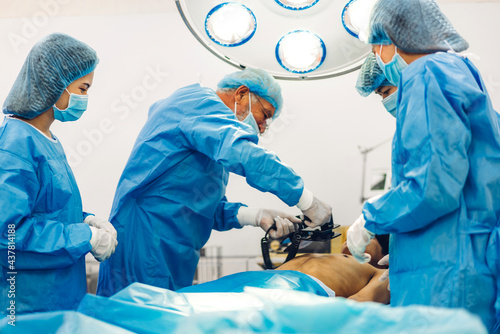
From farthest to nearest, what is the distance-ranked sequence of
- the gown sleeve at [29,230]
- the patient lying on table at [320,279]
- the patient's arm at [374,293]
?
the patient's arm at [374,293], the patient lying on table at [320,279], the gown sleeve at [29,230]

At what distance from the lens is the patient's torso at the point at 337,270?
7.31 feet

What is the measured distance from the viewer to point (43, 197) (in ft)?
5.84

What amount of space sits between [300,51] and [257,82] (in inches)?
16.0

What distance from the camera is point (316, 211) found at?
6.96 feet

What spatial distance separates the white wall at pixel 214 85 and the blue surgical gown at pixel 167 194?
47.5 inches

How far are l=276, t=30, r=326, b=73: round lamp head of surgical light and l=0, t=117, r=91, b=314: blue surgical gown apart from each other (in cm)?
97

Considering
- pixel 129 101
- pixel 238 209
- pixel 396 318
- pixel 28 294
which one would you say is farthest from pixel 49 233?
pixel 129 101

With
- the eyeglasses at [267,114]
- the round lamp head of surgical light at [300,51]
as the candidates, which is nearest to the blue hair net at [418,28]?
the round lamp head of surgical light at [300,51]

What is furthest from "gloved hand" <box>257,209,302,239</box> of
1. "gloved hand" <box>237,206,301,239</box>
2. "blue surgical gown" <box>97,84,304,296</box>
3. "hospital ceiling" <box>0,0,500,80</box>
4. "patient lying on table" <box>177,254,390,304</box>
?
"hospital ceiling" <box>0,0,500,80</box>

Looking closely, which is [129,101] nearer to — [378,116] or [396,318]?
[378,116]

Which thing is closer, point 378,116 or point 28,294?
point 28,294

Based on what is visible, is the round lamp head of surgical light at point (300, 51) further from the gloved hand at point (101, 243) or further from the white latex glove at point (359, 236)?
the gloved hand at point (101, 243)

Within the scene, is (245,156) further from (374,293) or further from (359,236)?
(374,293)

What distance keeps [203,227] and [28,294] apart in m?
0.78
